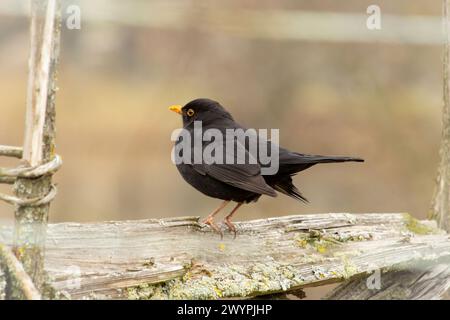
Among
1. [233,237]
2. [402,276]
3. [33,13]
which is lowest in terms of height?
[402,276]

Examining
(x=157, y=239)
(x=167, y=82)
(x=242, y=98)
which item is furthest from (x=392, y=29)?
(x=157, y=239)

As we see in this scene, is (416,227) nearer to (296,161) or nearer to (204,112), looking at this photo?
(296,161)

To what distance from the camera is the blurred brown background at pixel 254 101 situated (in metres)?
8.30

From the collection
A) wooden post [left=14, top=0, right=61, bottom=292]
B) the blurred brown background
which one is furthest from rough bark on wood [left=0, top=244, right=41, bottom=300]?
the blurred brown background

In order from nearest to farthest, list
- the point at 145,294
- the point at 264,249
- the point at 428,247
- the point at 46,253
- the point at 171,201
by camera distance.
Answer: the point at 46,253
the point at 145,294
the point at 264,249
the point at 428,247
the point at 171,201

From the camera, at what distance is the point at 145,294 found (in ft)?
10.4

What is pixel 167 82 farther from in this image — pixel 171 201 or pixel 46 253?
pixel 46 253

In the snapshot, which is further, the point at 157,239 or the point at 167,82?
the point at 167,82

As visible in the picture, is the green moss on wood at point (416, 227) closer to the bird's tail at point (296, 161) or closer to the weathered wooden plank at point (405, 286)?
the weathered wooden plank at point (405, 286)

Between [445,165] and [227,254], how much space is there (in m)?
1.69

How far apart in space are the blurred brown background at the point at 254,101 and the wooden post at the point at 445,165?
3.42 m

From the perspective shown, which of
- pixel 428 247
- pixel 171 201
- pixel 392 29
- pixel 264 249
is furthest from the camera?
pixel 171 201

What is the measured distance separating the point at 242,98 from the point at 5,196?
6.03 meters

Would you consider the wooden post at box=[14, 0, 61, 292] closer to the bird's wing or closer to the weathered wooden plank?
the bird's wing
